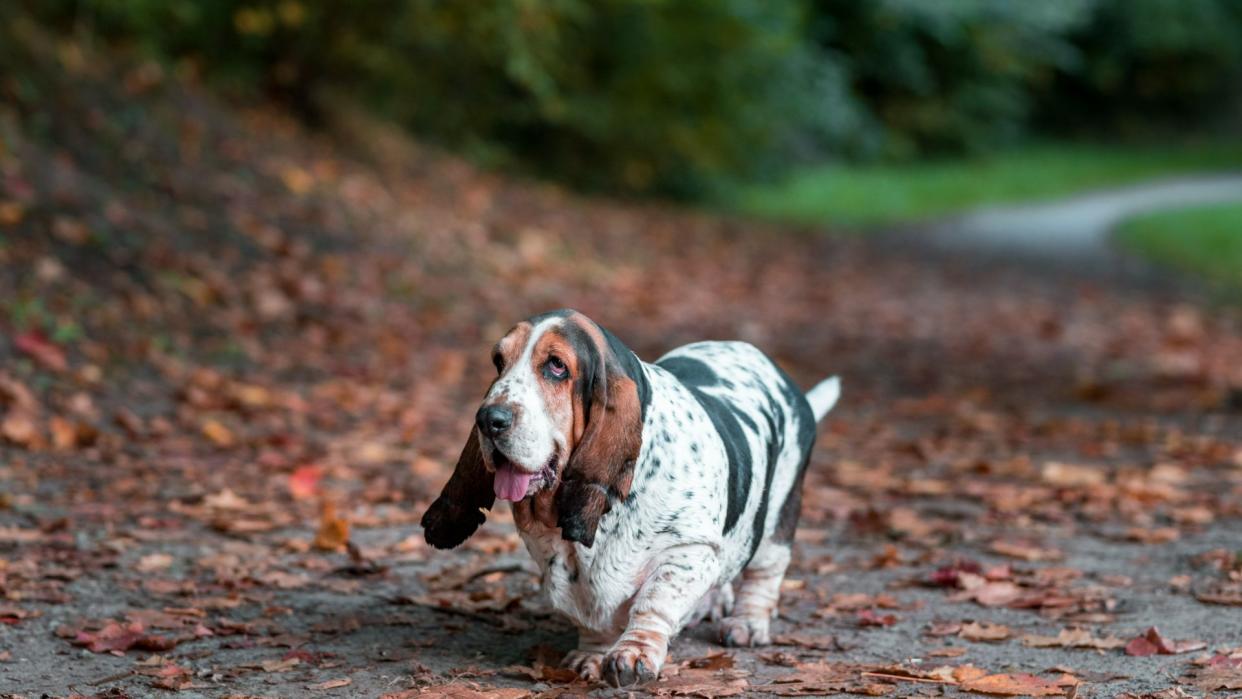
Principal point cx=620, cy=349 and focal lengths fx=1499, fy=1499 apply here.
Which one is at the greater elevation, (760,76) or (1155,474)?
(760,76)

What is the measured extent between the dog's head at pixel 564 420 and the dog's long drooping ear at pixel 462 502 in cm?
13

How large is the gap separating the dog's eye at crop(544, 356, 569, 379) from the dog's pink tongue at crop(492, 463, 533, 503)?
272mm

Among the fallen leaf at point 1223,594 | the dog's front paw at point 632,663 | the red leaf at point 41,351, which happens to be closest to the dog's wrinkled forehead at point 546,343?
the dog's front paw at point 632,663

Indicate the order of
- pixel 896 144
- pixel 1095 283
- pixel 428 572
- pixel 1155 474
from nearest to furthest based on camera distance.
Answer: pixel 428 572, pixel 1155 474, pixel 1095 283, pixel 896 144

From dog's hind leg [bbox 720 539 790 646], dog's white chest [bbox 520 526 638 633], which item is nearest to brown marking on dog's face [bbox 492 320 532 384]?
dog's white chest [bbox 520 526 638 633]

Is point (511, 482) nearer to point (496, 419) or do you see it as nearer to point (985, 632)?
point (496, 419)

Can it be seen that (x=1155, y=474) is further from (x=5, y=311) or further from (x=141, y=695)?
(x=5, y=311)

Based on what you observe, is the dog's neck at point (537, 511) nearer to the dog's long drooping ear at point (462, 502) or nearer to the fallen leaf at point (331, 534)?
the dog's long drooping ear at point (462, 502)

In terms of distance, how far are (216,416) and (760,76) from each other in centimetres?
1562

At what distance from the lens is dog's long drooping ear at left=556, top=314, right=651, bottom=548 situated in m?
4.11

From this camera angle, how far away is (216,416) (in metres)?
8.39

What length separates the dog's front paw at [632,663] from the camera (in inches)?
164

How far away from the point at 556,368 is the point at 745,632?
4.26 feet

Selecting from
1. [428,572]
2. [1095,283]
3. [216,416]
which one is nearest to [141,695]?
[428,572]
